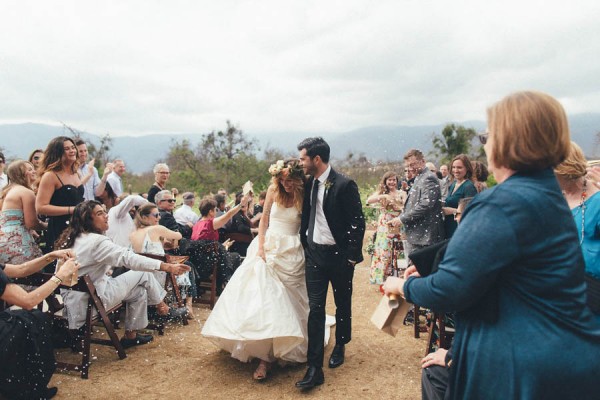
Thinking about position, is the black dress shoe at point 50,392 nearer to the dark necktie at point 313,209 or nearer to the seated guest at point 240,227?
the dark necktie at point 313,209

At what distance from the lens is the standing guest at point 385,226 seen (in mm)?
7762

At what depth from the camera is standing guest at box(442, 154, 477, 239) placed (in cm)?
669

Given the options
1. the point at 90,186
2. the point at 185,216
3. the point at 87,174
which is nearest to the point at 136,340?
the point at 185,216

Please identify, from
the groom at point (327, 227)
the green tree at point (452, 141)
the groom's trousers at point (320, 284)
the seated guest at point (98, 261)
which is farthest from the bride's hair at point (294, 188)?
the green tree at point (452, 141)

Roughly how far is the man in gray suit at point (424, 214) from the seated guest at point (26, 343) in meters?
3.90

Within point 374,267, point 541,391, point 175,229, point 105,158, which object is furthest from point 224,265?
point 105,158

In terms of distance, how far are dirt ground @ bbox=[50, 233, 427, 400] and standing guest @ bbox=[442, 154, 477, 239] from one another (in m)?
1.78

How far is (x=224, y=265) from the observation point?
23.8 ft

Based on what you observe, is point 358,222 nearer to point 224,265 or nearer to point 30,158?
point 224,265

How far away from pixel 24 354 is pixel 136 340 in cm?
170

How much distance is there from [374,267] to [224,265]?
288 cm

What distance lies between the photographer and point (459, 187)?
22.6 ft

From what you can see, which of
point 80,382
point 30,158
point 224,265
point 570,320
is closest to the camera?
point 570,320

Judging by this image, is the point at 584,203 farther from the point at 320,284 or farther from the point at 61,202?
the point at 61,202
